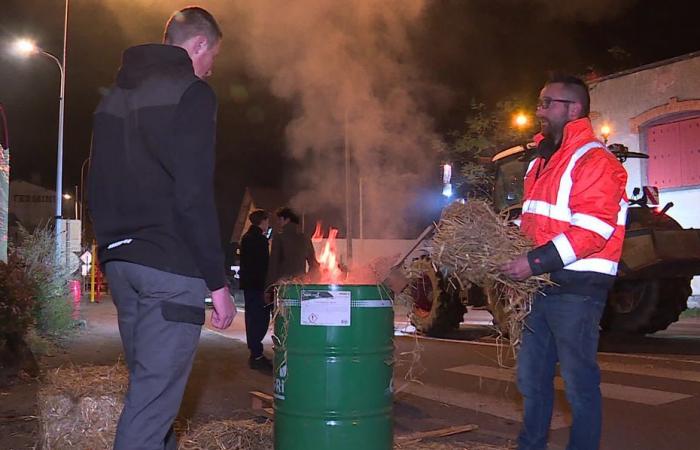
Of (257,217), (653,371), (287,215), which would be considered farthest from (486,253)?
A: (257,217)

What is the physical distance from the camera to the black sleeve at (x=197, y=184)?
7.74 feet

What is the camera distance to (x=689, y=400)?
18.3 feet

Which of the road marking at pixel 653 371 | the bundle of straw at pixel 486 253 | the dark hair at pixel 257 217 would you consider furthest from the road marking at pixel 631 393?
the dark hair at pixel 257 217

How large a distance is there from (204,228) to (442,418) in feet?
10.9

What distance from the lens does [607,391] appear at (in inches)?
237

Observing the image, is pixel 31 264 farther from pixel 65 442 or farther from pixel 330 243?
pixel 65 442

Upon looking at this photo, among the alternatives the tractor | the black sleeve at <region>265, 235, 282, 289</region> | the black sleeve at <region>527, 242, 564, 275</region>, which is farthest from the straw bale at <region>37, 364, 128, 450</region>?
the tractor

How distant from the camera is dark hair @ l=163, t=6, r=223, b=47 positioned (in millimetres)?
2639

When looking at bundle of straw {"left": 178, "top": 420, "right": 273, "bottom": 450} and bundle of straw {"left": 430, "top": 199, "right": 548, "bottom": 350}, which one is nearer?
bundle of straw {"left": 430, "top": 199, "right": 548, "bottom": 350}

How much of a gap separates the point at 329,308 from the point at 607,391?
12.1ft

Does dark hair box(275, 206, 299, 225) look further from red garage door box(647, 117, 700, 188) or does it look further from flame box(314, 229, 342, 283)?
red garage door box(647, 117, 700, 188)

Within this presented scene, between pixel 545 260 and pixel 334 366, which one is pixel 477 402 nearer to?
pixel 334 366

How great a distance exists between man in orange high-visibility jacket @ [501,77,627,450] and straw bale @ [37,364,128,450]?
218 cm

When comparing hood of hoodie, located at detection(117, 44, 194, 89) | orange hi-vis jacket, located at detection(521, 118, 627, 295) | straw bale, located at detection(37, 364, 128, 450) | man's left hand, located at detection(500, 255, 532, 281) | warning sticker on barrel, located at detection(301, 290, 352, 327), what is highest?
hood of hoodie, located at detection(117, 44, 194, 89)
